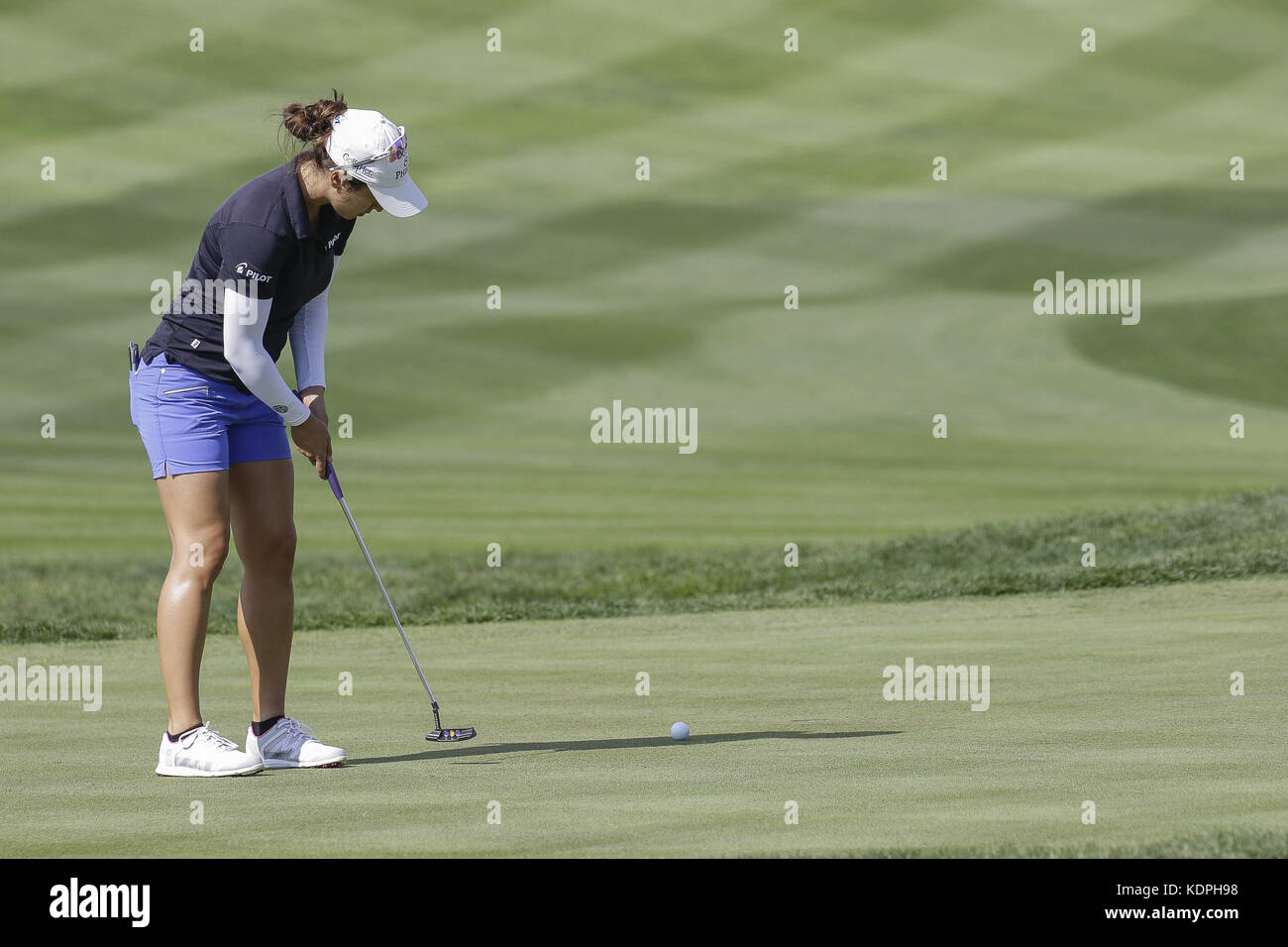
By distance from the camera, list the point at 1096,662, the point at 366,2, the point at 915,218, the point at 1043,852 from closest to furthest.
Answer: the point at 1043,852, the point at 1096,662, the point at 915,218, the point at 366,2

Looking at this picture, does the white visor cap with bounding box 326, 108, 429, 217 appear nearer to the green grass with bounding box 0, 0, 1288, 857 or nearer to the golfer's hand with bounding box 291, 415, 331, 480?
the golfer's hand with bounding box 291, 415, 331, 480

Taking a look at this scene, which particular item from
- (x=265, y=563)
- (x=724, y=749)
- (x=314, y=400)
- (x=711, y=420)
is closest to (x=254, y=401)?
(x=314, y=400)

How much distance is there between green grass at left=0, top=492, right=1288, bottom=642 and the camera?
10.9 metres

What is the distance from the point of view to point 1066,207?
125ft

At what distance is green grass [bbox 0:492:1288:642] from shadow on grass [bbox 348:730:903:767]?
4572 mm

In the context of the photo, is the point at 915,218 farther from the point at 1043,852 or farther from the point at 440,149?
Answer: the point at 1043,852

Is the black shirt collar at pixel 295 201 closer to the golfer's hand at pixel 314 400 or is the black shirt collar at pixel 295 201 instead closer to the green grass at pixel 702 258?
the golfer's hand at pixel 314 400

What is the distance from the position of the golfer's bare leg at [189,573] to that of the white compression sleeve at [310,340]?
21.8 inches

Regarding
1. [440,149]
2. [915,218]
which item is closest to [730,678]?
[915,218]

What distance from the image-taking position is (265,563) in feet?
19.7

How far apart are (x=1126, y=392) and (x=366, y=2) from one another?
35.3 meters

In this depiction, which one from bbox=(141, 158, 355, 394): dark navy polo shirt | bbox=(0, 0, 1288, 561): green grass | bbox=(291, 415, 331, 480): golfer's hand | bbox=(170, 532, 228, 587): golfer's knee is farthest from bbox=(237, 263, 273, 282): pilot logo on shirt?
bbox=(0, 0, 1288, 561): green grass

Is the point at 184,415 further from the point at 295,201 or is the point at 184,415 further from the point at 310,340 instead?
the point at 295,201

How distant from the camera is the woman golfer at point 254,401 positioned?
217 inches
